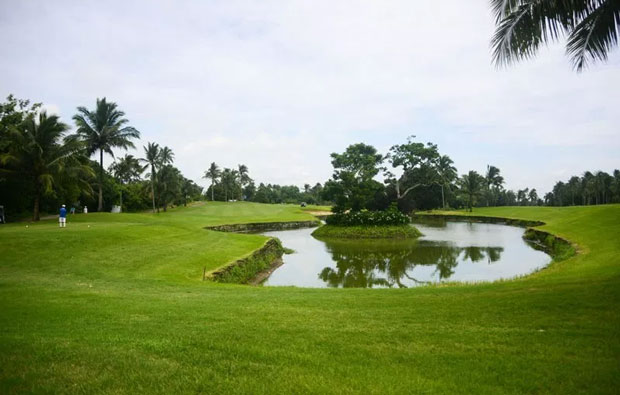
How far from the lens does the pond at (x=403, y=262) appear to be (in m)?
19.3

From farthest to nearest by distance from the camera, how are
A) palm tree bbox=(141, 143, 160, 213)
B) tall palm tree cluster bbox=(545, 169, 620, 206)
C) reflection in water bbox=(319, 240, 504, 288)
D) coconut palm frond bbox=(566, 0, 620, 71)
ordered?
tall palm tree cluster bbox=(545, 169, 620, 206) < palm tree bbox=(141, 143, 160, 213) < reflection in water bbox=(319, 240, 504, 288) < coconut palm frond bbox=(566, 0, 620, 71)

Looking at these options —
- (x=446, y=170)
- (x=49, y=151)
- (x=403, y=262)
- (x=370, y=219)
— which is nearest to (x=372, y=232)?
(x=370, y=219)

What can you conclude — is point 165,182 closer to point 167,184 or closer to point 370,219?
point 167,184

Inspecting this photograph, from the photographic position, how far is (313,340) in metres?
5.84

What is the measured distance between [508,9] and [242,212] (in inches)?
2329

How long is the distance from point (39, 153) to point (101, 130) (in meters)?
10.8

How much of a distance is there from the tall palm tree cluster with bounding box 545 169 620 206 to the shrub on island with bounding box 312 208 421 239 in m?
56.5

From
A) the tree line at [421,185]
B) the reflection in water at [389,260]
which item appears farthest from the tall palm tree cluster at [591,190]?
the reflection in water at [389,260]

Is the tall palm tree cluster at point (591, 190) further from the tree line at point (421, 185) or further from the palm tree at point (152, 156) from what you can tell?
the palm tree at point (152, 156)

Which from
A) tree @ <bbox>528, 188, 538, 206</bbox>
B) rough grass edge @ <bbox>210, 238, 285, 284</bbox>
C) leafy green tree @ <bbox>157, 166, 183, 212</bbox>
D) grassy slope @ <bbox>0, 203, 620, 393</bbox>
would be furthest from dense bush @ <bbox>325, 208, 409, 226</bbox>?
tree @ <bbox>528, 188, 538, 206</bbox>

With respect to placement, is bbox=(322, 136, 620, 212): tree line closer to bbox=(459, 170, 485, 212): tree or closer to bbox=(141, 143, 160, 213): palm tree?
bbox=(459, 170, 485, 212): tree

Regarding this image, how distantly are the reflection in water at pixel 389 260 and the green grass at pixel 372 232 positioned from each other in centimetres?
241

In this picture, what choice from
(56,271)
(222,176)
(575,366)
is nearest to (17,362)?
(575,366)

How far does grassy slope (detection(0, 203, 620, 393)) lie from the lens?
4.37 m
